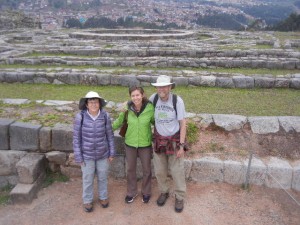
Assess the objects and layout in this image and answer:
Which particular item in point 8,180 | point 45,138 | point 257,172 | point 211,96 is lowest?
point 8,180

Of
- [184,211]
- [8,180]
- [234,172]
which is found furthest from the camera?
[8,180]

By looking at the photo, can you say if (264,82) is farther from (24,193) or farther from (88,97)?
(24,193)

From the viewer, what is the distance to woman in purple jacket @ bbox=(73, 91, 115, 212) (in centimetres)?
450

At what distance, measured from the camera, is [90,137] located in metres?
4.53

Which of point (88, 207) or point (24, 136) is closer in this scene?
point (88, 207)

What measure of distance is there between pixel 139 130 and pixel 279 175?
105 inches

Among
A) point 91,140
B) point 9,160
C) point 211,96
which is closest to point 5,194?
point 9,160

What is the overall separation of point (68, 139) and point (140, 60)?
7.86m

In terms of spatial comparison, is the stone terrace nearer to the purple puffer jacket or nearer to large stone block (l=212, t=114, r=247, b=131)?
large stone block (l=212, t=114, r=247, b=131)

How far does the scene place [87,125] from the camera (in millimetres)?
4492

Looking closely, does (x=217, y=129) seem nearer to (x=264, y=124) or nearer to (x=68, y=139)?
(x=264, y=124)

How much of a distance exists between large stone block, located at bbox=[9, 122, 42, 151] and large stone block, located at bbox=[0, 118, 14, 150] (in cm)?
8

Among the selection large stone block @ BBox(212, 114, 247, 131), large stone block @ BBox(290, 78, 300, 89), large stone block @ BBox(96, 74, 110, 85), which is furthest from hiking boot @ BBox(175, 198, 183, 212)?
large stone block @ BBox(290, 78, 300, 89)

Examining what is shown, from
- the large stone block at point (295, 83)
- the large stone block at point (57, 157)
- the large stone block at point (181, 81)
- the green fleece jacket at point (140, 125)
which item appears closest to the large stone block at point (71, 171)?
the large stone block at point (57, 157)
